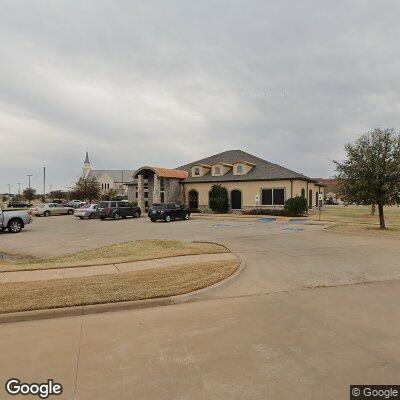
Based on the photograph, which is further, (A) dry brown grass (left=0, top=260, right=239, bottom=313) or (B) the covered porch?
(B) the covered porch

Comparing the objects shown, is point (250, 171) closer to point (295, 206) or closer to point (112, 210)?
point (295, 206)

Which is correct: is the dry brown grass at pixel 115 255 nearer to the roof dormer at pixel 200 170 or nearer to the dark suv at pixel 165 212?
the dark suv at pixel 165 212

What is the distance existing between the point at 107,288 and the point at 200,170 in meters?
35.0

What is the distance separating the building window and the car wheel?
74.4ft

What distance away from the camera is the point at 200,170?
42.4 meters

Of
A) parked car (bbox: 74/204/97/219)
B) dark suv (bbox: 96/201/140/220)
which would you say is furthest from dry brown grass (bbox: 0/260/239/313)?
parked car (bbox: 74/204/97/219)

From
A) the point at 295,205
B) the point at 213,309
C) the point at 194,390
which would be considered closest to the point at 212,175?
the point at 295,205

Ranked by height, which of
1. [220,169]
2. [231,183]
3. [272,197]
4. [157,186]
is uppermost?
[220,169]

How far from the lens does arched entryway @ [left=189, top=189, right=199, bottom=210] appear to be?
41.8m

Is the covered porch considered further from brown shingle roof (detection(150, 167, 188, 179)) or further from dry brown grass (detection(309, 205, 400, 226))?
dry brown grass (detection(309, 205, 400, 226))

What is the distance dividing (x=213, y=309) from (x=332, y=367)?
280cm

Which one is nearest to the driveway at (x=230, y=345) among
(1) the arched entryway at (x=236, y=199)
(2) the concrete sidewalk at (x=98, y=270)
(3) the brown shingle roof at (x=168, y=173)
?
(2) the concrete sidewalk at (x=98, y=270)

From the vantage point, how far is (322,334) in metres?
5.51

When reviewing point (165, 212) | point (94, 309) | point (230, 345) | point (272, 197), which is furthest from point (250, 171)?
point (230, 345)
